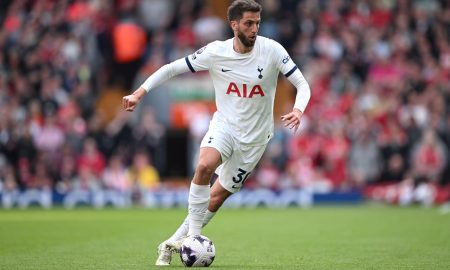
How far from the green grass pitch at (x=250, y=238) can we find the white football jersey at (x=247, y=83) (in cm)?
147

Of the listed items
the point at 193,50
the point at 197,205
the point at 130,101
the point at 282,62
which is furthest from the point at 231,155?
the point at 193,50

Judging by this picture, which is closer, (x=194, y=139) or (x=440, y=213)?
(x=440, y=213)

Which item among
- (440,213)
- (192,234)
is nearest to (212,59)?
(192,234)

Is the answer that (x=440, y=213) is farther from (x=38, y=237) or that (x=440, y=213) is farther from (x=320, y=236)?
(x=38, y=237)

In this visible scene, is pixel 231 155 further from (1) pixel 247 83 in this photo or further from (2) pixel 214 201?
(1) pixel 247 83

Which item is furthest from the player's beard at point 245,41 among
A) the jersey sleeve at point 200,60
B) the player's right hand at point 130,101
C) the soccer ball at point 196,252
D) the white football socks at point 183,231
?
the soccer ball at point 196,252

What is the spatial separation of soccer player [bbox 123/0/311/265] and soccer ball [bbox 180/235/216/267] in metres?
0.25

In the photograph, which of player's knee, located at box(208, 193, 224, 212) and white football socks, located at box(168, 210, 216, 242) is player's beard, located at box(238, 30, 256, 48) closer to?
player's knee, located at box(208, 193, 224, 212)

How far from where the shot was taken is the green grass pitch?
10828 mm

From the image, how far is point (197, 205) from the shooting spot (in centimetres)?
1048

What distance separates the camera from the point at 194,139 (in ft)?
83.6

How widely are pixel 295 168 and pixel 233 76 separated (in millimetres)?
13938

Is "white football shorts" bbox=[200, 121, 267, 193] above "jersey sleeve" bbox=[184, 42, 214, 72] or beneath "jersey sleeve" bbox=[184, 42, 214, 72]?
beneath

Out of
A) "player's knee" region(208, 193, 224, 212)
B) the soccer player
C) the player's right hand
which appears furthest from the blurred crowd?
the player's right hand
